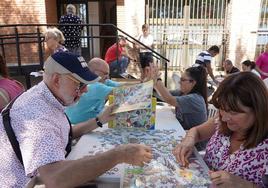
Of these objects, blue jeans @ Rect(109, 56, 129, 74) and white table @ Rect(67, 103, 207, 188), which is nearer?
white table @ Rect(67, 103, 207, 188)

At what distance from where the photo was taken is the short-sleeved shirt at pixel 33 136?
4.42 feet

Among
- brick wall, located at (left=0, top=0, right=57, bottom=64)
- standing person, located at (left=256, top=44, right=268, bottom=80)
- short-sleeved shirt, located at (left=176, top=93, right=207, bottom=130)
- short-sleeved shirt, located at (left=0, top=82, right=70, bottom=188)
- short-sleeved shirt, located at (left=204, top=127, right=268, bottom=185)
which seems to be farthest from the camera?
brick wall, located at (left=0, top=0, right=57, bottom=64)

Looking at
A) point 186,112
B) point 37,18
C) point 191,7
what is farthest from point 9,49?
point 186,112

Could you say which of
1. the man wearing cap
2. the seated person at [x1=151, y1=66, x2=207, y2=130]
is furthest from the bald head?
the man wearing cap

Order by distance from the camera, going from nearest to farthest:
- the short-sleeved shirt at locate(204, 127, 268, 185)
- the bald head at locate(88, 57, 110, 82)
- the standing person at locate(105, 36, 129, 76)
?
the short-sleeved shirt at locate(204, 127, 268, 185), the bald head at locate(88, 57, 110, 82), the standing person at locate(105, 36, 129, 76)

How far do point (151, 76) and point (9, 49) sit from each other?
6710 mm

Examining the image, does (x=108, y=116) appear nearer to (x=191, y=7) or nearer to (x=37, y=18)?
(x=37, y=18)

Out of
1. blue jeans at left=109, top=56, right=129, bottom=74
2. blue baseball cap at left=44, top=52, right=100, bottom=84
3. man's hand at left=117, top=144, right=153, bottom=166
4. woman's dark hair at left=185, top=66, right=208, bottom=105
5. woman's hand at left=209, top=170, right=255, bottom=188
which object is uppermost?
blue baseball cap at left=44, top=52, right=100, bottom=84

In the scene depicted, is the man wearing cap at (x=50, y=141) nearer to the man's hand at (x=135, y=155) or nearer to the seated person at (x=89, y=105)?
the man's hand at (x=135, y=155)

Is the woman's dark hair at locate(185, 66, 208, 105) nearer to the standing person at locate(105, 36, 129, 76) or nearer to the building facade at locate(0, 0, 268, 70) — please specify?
the standing person at locate(105, 36, 129, 76)

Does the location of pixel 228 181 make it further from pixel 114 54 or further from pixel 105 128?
pixel 114 54

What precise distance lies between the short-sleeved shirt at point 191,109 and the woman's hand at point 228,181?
53.9 inches

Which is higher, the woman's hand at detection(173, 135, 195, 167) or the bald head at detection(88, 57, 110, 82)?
the bald head at detection(88, 57, 110, 82)

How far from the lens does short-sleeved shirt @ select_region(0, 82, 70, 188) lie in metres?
1.35
